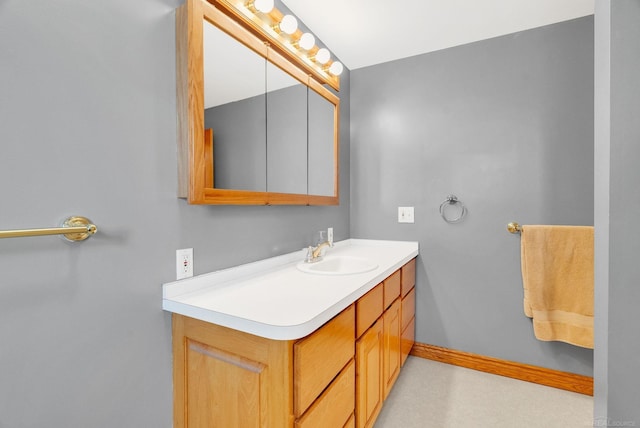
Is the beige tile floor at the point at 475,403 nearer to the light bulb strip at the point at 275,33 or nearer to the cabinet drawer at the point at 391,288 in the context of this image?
the cabinet drawer at the point at 391,288

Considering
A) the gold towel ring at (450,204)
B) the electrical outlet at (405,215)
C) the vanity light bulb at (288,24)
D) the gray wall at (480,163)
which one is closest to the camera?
the vanity light bulb at (288,24)

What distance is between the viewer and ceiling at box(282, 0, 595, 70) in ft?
5.55

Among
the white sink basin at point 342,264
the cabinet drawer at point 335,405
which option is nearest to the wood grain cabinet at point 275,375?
the cabinet drawer at point 335,405

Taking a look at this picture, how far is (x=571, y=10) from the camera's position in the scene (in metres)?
1.74

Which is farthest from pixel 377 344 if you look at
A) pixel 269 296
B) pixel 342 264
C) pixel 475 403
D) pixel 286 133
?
pixel 286 133

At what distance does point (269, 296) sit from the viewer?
1091mm

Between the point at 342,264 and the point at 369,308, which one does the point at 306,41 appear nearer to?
the point at 342,264

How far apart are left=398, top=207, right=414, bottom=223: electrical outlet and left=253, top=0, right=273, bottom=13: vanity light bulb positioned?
1569 mm

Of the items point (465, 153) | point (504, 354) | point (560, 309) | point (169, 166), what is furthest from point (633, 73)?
point (504, 354)

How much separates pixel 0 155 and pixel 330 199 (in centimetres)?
156

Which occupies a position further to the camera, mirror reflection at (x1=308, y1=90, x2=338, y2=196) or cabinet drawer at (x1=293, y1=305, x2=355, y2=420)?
mirror reflection at (x1=308, y1=90, x2=338, y2=196)

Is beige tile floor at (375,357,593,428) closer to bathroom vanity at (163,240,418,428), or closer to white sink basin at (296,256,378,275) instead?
bathroom vanity at (163,240,418,428)

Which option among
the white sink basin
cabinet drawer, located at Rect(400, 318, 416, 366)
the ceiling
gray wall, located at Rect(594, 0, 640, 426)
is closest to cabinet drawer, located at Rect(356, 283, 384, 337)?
the white sink basin

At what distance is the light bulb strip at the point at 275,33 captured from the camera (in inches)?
48.9
